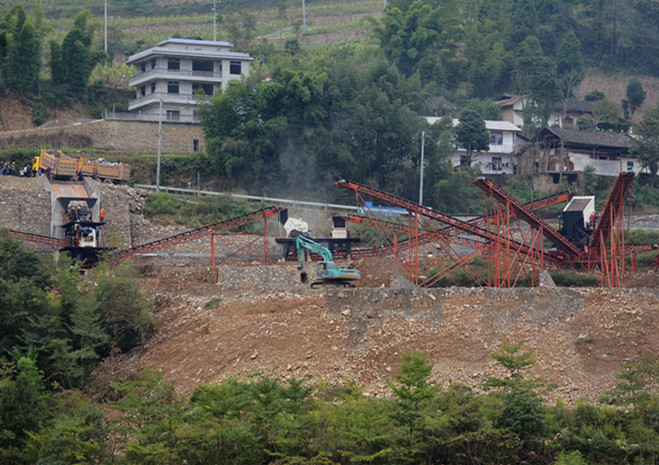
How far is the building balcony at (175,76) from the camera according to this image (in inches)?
3081

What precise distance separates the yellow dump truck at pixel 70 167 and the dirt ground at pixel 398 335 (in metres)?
20.0

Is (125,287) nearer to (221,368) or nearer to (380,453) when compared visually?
(221,368)

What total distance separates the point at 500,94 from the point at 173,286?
186 feet

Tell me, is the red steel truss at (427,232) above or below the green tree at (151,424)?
above

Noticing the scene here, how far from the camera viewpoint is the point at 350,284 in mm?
45844

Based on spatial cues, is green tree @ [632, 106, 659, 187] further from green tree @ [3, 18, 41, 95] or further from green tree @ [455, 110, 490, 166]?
green tree @ [3, 18, 41, 95]

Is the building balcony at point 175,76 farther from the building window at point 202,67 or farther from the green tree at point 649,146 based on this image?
the green tree at point 649,146

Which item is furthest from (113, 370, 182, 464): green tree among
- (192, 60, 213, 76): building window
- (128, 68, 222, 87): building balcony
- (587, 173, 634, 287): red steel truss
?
(192, 60, 213, 76): building window

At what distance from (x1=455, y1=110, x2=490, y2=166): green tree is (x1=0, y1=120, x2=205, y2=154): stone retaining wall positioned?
20.5m

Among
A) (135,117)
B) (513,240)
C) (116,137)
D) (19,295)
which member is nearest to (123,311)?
(19,295)

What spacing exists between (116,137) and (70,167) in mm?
13800

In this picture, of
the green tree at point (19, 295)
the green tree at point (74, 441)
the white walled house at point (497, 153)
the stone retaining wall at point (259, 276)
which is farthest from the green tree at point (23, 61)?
the green tree at point (74, 441)

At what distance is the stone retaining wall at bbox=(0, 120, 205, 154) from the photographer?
6981 centimetres

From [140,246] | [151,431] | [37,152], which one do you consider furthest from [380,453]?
[37,152]
